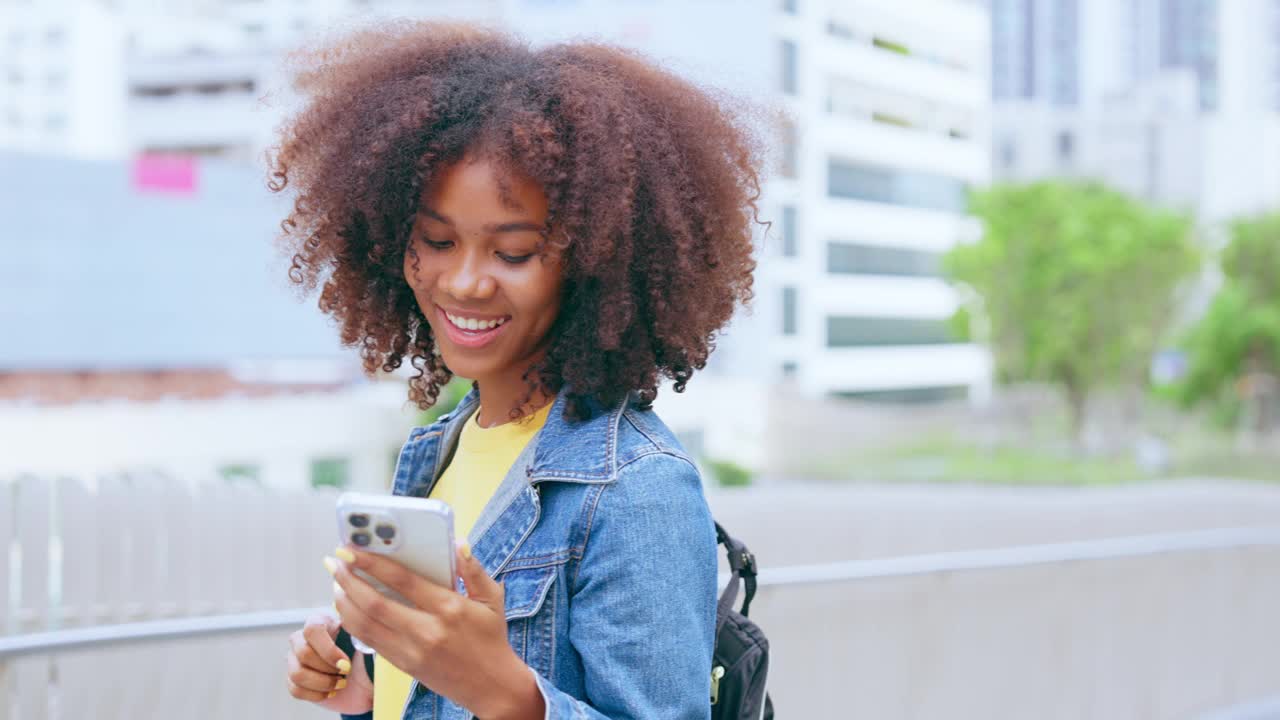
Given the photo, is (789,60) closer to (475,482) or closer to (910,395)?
(910,395)

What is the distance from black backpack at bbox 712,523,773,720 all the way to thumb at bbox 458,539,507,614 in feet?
1.29

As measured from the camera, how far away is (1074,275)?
160 feet

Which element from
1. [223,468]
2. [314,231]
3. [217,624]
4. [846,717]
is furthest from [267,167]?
[223,468]

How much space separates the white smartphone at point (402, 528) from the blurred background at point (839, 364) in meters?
0.76

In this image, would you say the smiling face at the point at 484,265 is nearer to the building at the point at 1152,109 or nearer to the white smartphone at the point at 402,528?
the white smartphone at the point at 402,528

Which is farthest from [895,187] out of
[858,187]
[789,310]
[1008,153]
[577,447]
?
[577,447]

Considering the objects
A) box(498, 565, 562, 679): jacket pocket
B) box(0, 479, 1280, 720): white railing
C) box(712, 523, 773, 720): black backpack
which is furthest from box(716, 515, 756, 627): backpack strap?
box(0, 479, 1280, 720): white railing

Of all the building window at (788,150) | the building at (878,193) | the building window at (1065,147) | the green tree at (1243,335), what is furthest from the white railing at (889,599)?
the building window at (1065,147)

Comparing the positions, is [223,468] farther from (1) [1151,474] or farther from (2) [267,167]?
(1) [1151,474]

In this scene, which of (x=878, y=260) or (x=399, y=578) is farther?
(x=878, y=260)

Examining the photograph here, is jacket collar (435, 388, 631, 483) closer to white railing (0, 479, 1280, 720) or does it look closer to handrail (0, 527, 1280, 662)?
handrail (0, 527, 1280, 662)

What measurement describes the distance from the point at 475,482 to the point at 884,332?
60.7 metres

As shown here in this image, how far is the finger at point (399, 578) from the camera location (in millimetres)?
1088

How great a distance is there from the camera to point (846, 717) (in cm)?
425
